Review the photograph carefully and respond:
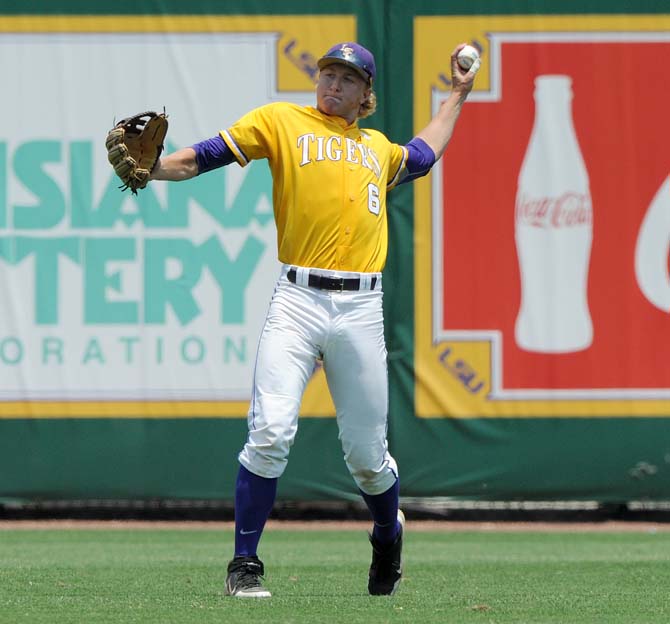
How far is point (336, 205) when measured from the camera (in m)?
4.88

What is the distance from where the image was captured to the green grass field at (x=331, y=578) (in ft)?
14.5

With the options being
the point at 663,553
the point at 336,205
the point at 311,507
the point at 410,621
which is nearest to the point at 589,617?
the point at 410,621

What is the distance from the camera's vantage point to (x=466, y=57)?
5.41 metres

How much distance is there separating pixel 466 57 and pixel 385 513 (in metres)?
1.77

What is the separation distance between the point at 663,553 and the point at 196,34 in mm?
4166

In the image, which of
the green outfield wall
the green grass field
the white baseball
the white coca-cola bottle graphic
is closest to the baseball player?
the green grass field

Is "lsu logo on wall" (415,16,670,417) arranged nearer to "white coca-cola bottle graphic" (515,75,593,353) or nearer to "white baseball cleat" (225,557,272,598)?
"white coca-cola bottle graphic" (515,75,593,353)

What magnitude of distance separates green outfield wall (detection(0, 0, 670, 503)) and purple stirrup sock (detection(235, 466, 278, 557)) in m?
3.82

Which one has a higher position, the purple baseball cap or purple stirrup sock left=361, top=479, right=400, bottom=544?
the purple baseball cap

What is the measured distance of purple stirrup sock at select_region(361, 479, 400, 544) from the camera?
5035 millimetres

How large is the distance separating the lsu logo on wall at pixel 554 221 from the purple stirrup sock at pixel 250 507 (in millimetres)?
3979

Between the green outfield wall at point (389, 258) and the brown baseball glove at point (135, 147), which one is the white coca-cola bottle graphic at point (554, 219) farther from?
the brown baseball glove at point (135, 147)

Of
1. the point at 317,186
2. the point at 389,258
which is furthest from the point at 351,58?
the point at 389,258

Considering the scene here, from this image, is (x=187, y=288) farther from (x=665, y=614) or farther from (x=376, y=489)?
(x=665, y=614)
